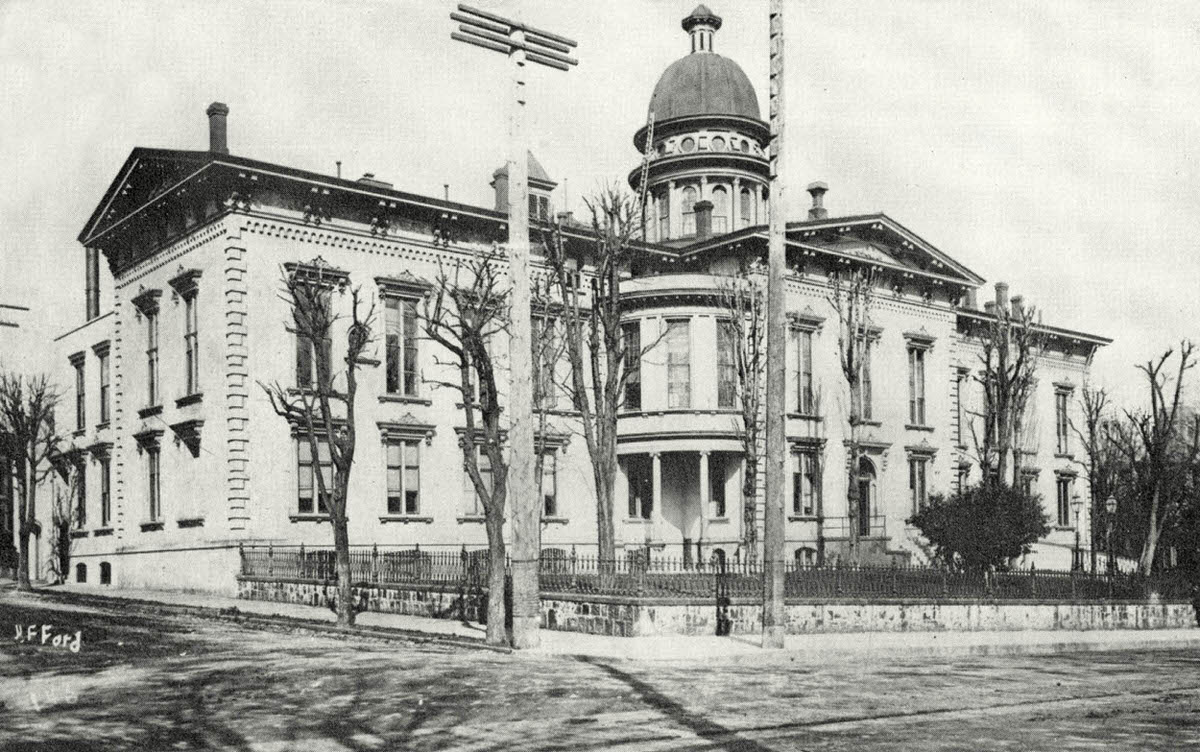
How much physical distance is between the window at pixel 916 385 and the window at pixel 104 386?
2756cm

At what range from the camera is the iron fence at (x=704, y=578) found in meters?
20.7

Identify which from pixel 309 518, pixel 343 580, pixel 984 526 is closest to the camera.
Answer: pixel 343 580

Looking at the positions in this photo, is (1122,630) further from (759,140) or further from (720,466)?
(759,140)

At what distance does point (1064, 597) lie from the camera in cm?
2767

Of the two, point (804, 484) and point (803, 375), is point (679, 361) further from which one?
point (804, 484)

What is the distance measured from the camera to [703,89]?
5209 centimetres

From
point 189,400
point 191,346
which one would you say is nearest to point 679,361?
point 191,346

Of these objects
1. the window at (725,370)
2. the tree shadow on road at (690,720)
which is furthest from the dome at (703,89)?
the tree shadow on road at (690,720)

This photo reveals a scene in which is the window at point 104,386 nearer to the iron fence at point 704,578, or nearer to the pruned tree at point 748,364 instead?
the iron fence at point 704,578

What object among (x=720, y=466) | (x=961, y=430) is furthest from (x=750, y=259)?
(x=961, y=430)

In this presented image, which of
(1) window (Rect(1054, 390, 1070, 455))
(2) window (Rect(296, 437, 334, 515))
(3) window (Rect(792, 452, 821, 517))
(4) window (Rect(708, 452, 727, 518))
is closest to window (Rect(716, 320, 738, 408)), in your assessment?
(4) window (Rect(708, 452, 727, 518))

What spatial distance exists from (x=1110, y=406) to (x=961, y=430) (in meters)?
20.3

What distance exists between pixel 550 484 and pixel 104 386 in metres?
14.3

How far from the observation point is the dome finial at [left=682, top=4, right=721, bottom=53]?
181 feet
